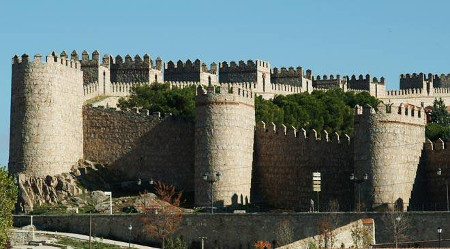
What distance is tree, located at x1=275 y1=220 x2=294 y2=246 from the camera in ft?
243

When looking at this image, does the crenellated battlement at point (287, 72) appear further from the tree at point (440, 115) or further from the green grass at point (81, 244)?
the green grass at point (81, 244)

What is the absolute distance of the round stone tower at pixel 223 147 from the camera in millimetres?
84562

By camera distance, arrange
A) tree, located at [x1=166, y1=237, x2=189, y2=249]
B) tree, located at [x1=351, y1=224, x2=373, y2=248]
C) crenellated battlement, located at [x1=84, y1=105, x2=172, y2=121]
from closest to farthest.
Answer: tree, located at [x1=351, y1=224, x2=373, y2=248]
tree, located at [x1=166, y1=237, x2=189, y2=249]
crenellated battlement, located at [x1=84, y1=105, x2=172, y2=121]

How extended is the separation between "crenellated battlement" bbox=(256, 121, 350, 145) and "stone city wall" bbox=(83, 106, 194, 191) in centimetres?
447

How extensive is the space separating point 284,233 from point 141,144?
18.7 metres

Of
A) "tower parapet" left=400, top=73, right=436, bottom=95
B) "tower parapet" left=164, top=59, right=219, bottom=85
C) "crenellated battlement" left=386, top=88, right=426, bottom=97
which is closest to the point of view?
"tower parapet" left=164, top=59, right=219, bottom=85

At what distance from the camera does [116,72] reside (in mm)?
110250

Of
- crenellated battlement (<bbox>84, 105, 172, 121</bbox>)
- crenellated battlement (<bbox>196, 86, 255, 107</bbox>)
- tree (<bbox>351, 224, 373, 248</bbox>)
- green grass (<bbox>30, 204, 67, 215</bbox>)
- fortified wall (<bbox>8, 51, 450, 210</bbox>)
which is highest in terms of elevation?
crenellated battlement (<bbox>196, 86, 255, 107</bbox>)

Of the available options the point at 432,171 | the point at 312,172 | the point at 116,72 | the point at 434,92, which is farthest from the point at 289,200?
the point at 434,92

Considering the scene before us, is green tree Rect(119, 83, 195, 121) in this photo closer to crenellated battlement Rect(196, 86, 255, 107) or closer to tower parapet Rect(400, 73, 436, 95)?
crenellated battlement Rect(196, 86, 255, 107)

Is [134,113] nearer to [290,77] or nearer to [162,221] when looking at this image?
[162,221]

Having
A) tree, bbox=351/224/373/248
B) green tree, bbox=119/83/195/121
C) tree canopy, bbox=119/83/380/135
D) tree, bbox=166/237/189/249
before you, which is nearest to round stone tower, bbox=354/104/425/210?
tree, bbox=351/224/373/248

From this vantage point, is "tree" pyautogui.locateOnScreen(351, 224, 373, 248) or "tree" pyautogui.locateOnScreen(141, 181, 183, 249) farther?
"tree" pyautogui.locateOnScreen(141, 181, 183, 249)

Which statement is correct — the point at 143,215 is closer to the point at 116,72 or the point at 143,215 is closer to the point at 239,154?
the point at 239,154
